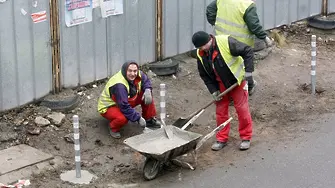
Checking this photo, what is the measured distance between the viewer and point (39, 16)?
11602 mm

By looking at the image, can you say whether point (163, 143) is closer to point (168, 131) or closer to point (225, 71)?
point (168, 131)

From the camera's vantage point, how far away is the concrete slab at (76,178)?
10.1 m

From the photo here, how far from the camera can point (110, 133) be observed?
1151 centimetres

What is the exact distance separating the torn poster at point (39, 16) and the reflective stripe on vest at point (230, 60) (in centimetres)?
246

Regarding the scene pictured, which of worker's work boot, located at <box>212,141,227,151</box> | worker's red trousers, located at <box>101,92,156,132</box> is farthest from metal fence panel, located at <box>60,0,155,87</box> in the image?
worker's work boot, located at <box>212,141,227,151</box>

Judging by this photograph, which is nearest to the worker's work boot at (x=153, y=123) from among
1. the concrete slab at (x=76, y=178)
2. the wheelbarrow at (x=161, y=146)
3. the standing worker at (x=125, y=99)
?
the standing worker at (x=125, y=99)

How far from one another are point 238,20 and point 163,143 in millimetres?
2839

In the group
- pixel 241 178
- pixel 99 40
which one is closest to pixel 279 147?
Answer: pixel 241 178

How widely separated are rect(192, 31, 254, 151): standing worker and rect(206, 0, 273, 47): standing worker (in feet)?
4.75

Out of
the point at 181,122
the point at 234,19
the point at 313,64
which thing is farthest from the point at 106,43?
the point at 313,64

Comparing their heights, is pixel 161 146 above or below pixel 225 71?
below

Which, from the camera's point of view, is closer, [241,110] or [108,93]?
[241,110]

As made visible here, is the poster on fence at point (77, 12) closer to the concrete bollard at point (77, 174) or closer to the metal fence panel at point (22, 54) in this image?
the metal fence panel at point (22, 54)

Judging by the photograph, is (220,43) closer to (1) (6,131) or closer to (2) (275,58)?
(1) (6,131)
